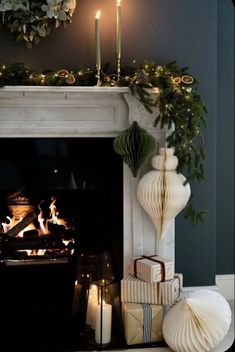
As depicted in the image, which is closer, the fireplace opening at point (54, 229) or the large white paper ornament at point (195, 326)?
the large white paper ornament at point (195, 326)

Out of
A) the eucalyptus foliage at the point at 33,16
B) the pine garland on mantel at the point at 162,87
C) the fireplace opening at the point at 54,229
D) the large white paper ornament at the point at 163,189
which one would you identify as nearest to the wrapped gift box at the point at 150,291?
the fireplace opening at the point at 54,229

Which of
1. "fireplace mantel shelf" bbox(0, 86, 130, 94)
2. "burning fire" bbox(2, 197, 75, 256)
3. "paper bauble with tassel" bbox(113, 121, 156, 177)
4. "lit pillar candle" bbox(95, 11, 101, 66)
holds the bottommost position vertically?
"burning fire" bbox(2, 197, 75, 256)

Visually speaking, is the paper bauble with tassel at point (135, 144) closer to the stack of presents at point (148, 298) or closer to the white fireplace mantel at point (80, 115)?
the white fireplace mantel at point (80, 115)

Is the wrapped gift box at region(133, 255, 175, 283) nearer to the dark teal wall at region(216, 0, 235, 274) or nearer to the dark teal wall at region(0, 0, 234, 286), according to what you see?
the dark teal wall at region(0, 0, 234, 286)

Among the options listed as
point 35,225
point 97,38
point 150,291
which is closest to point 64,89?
point 97,38

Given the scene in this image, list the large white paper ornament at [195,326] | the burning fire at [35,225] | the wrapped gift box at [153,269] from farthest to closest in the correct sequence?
1. the burning fire at [35,225]
2. the wrapped gift box at [153,269]
3. the large white paper ornament at [195,326]

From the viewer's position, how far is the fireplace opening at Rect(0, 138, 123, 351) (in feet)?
8.52

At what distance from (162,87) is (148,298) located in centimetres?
113

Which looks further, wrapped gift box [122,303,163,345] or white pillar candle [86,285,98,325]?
white pillar candle [86,285,98,325]

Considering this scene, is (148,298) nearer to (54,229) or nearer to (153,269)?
(153,269)

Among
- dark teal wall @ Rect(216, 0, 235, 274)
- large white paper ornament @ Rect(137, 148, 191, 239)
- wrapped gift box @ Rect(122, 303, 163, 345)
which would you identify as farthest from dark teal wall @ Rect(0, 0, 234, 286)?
wrapped gift box @ Rect(122, 303, 163, 345)

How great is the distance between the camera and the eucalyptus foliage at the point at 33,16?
94.0 inches

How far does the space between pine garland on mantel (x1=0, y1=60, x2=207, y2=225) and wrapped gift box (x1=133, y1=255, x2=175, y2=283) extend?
0.52 meters

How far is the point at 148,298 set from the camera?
2.48 m
